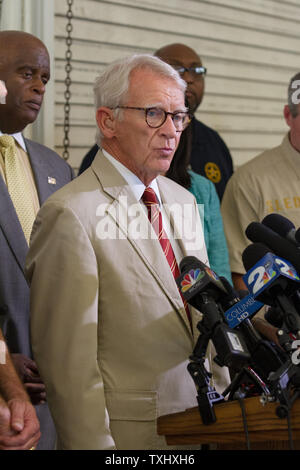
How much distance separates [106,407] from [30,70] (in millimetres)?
1596

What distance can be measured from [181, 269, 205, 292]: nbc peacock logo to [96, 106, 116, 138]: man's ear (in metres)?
0.69

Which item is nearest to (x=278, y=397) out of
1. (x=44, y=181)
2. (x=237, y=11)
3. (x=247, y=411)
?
(x=247, y=411)

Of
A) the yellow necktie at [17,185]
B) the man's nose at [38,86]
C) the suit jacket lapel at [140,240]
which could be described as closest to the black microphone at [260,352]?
the suit jacket lapel at [140,240]

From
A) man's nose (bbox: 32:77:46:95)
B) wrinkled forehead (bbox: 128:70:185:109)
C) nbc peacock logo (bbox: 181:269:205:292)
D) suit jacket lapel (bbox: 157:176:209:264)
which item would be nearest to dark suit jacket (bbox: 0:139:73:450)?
man's nose (bbox: 32:77:46:95)

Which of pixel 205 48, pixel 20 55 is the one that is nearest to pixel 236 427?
pixel 20 55

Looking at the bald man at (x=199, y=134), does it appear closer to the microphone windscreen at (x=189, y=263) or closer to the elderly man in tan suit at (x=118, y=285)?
the elderly man in tan suit at (x=118, y=285)

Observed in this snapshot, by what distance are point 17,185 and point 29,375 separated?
83cm

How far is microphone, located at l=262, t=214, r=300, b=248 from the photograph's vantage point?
1874 millimetres

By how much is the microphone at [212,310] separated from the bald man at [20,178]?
0.82 meters

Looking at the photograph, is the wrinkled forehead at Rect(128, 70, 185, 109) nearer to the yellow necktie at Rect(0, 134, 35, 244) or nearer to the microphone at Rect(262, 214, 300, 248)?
the microphone at Rect(262, 214, 300, 248)

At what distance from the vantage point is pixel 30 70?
3035mm

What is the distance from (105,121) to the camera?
2336mm

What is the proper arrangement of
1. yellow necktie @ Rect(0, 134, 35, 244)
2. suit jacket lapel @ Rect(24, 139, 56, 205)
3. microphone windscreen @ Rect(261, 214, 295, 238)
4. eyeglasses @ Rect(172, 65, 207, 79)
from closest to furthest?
microphone windscreen @ Rect(261, 214, 295, 238), yellow necktie @ Rect(0, 134, 35, 244), suit jacket lapel @ Rect(24, 139, 56, 205), eyeglasses @ Rect(172, 65, 207, 79)
